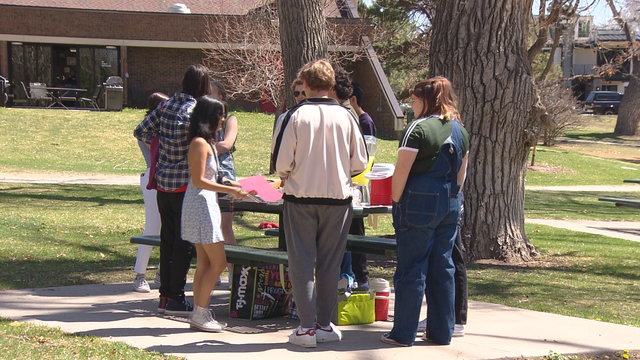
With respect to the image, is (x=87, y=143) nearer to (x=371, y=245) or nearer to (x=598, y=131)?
(x=371, y=245)

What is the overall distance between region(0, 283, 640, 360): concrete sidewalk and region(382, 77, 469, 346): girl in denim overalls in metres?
0.26

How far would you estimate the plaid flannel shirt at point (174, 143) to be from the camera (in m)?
5.16

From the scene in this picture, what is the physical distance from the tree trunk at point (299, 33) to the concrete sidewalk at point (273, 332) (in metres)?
5.07

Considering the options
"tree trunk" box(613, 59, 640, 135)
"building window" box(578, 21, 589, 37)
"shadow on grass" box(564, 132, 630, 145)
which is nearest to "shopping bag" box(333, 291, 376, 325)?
"building window" box(578, 21, 589, 37)

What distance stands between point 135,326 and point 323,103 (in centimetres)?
219

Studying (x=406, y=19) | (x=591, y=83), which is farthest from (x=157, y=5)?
(x=591, y=83)

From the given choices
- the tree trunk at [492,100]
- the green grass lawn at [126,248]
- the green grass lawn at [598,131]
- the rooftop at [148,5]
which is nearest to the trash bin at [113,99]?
the rooftop at [148,5]

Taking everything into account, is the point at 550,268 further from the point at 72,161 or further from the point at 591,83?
the point at 591,83

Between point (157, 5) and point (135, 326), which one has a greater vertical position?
point (157, 5)

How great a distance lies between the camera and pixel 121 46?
30.3 metres

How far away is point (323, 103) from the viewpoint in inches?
178

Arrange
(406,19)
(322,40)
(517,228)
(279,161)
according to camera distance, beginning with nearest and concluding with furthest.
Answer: (279,161)
(517,228)
(322,40)
(406,19)

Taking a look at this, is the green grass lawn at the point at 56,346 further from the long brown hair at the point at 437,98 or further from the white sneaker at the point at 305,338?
the long brown hair at the point at 437,98

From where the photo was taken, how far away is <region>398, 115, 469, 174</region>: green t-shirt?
14.6 feet
